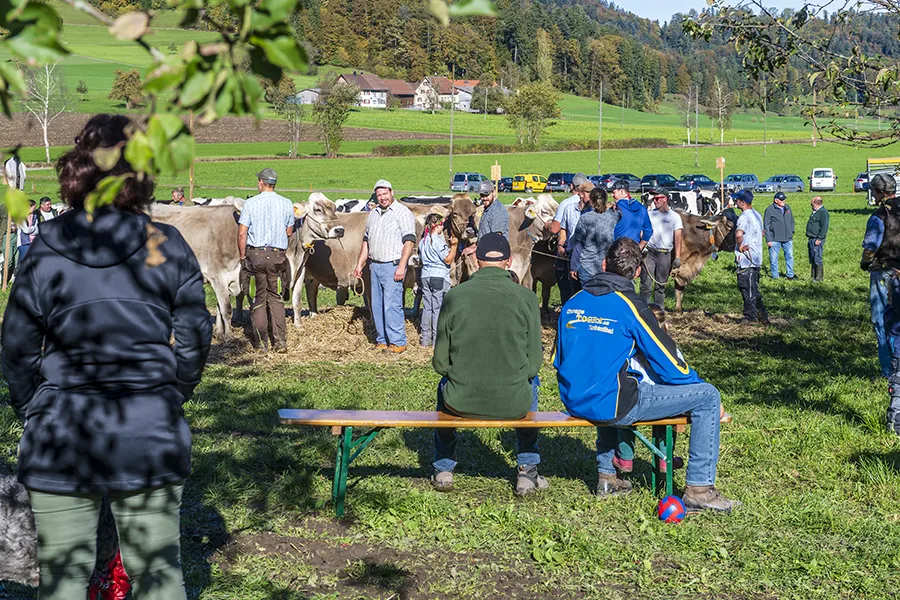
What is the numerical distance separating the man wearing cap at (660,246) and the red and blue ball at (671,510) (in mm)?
9006

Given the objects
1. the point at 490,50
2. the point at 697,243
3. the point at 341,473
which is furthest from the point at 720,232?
the point at 490,50

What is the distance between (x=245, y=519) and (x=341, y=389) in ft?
12.7

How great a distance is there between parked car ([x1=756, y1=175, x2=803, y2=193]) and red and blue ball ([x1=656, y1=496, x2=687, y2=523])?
58409 millimetres

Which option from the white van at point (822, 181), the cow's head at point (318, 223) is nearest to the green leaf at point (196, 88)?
the cow's head at point (318, 223)

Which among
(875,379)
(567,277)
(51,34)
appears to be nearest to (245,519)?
(51,34)

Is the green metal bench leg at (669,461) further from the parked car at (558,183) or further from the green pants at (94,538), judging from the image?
the parked car at (558,183)

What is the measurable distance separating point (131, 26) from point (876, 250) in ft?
27.1

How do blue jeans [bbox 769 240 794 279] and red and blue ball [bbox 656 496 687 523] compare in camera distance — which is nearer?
red and blue ball [bbox 656 496 687 523]

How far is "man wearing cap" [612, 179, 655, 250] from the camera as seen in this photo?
509 inches

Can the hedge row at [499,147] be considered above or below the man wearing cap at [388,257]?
above

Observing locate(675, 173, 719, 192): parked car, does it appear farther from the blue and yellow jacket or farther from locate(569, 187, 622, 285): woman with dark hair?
the blue and yellow jacket

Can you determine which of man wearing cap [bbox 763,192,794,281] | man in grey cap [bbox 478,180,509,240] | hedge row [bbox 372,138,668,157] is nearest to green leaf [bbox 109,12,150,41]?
man in grey cap [bbox 478,180,509,240]

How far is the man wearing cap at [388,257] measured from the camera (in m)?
12.2

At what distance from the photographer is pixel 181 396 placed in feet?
12.3
